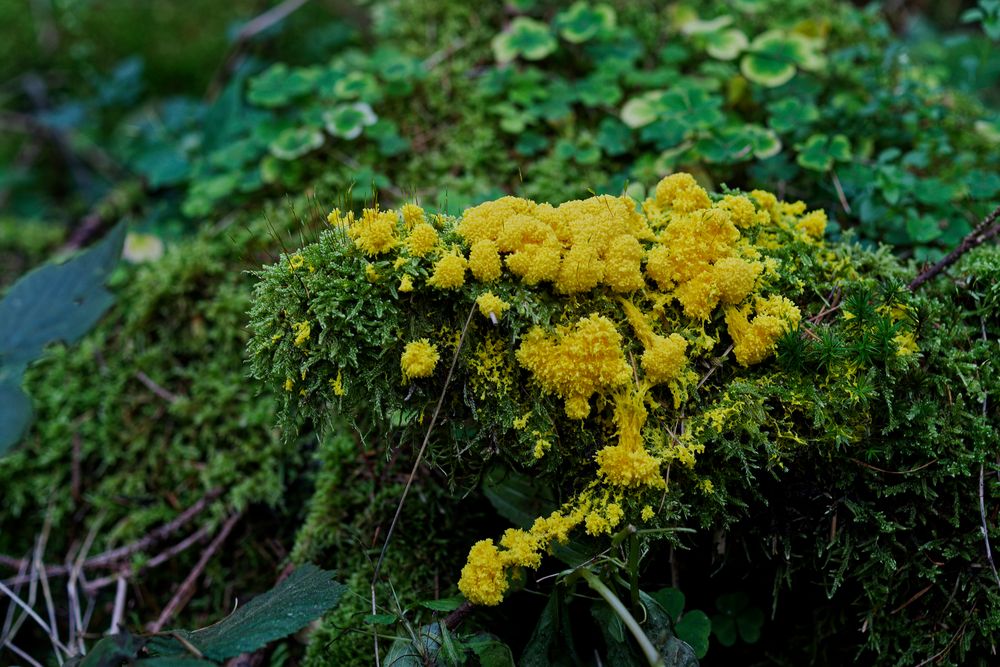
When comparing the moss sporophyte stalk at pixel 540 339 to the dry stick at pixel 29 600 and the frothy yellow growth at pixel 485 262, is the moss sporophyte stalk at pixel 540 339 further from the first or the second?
the dry stick at pixel 29 600

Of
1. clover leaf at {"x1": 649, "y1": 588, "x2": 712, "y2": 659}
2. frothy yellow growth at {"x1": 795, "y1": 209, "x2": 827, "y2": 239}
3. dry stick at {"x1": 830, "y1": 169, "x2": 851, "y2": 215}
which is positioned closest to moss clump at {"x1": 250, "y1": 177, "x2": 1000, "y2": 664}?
clover leaf at {"x1": 649, "y1": 588, "x2": 712, "y2": 659}

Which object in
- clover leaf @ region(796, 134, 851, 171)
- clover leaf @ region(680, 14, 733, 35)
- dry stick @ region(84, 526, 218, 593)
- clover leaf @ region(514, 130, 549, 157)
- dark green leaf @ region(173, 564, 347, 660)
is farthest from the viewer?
clover leaf @ region(680, 14, 733, 35)

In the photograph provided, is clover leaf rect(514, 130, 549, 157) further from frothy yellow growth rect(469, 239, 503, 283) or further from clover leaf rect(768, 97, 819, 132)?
frothy yellow growth rect(469, 239, 503, 283)

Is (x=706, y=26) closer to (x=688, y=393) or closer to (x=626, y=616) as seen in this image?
(x=688, y=393)

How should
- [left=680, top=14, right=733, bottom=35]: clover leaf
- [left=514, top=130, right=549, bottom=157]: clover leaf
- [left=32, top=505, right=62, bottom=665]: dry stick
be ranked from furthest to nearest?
[left=680, top=14, right=733, bottom=35]: clover leaf, [left=514, top=130, right=549, bottom=157]: clover leaf, [left=32, top=505, right=62, bottom=665]: dry stick

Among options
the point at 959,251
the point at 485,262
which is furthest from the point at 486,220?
the point at 959,251
